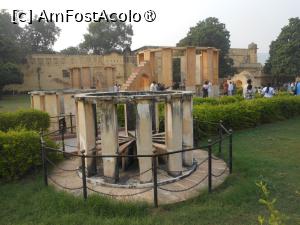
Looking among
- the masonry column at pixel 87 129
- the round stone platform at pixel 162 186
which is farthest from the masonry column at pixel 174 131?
the masonry column at pixel 87 129

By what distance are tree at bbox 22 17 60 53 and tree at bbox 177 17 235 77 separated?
18.3 metres

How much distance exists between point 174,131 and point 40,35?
44687 millimetres

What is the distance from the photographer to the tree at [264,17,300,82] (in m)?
36.1

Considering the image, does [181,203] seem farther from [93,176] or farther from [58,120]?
[58,120]

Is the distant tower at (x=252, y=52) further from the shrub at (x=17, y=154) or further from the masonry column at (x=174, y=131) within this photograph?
the shrub at (x=17, y=154)

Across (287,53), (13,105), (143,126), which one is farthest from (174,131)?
(287,53)

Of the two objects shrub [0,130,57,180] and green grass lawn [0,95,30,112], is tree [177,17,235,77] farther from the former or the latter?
shrub [0,130,57,180]

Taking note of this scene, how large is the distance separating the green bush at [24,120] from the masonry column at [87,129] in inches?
124

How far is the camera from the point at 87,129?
5969 millimetres

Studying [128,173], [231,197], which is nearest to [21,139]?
[128,173]

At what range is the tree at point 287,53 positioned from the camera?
36.1 m

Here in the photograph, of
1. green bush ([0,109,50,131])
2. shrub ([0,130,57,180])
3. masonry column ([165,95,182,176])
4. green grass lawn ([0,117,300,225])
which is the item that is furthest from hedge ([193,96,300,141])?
green bush ([0,109,50,131])

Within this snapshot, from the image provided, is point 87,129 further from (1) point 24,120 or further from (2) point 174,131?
(1) point 24,120

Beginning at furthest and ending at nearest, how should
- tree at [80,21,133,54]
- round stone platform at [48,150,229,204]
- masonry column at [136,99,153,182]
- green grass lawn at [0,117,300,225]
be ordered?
tree at [80,21,133,54] < masonry column at [136,99,153,182] < round stone platform at [48,150,229,204] < green grass lawn at [0,117,300,225]
